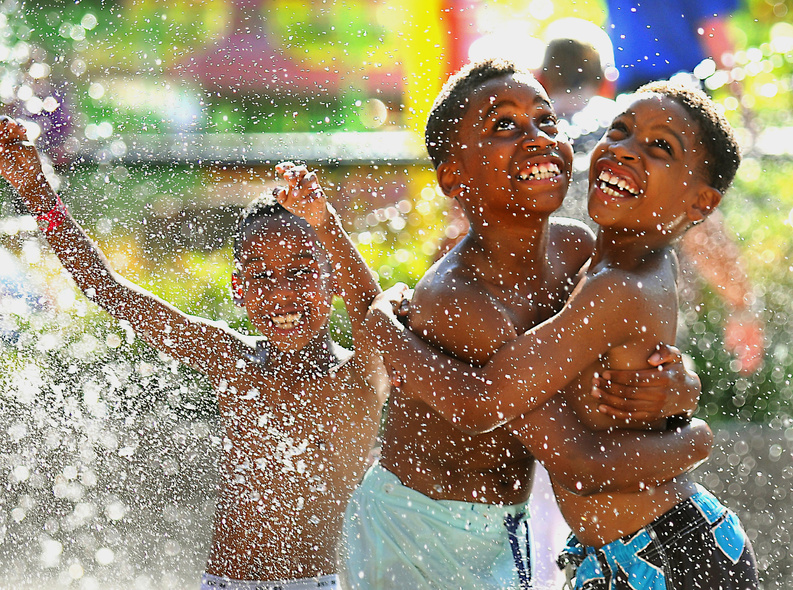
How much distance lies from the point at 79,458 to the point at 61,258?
1197 millimetres

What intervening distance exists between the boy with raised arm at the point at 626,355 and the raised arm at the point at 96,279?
813mm

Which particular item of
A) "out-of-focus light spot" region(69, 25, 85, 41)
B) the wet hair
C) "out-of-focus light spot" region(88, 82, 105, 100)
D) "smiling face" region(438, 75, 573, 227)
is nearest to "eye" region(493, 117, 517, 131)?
"smiling face" region(438, 75, 573, 227)

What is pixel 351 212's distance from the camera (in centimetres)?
580

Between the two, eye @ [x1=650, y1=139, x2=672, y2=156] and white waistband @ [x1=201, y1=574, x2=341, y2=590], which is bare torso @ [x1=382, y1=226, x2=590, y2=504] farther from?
white waistband @ [x1=201, y1=574, x2=341, y2=590]

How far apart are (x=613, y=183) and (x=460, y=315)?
49 centimetres

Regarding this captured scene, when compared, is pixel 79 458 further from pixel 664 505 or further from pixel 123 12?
pixel 123 12

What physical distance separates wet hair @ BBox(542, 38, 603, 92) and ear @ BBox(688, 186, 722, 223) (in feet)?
8.96

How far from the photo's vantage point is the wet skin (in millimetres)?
2266

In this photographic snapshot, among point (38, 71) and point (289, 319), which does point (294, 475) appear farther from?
point (38, 71)

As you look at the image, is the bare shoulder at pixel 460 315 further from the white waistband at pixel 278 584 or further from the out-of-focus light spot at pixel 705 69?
the out-of-focus light spot at pixel 705 69

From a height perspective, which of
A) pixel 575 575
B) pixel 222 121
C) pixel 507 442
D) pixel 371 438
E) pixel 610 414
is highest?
pixel 610 414

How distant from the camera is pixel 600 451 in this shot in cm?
214

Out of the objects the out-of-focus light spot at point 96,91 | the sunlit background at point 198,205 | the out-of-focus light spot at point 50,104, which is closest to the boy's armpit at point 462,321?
the sunlit background at point 198,205

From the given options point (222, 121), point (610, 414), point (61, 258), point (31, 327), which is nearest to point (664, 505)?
point (610, 414)
